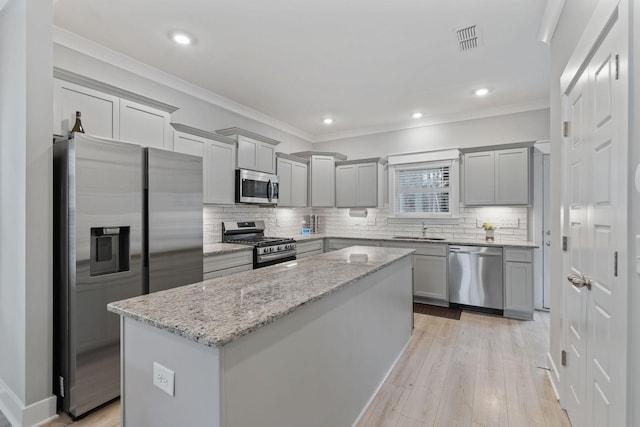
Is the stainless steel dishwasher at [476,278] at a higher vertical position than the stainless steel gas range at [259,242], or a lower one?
lower

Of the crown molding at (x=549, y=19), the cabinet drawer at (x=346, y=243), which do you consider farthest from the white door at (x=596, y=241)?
the cabinet drawer at (x=346, y=243)

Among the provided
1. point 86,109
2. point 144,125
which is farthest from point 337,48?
point 86,109

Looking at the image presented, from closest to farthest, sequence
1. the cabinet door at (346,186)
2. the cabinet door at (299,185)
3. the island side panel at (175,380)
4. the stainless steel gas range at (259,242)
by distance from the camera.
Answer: the island side panel at (175,380)
the stainless steel gas range at (259,242)
the cabinet door at (299,185)
the cabinet door at (346,186)

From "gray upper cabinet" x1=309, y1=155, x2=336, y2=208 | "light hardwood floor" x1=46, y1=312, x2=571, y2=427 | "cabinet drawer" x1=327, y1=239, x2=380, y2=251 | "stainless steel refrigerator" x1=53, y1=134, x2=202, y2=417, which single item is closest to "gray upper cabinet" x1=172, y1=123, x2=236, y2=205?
"stainless steel refrigerator" x1=53, y1=134, x2=202, y2=417

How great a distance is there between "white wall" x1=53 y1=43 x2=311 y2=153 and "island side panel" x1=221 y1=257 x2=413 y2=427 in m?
3.02

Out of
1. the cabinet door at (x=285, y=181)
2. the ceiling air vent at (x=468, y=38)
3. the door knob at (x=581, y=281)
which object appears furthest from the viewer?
the cabinet door at (x=285, y=181)

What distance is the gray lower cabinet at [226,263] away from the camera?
3.08 m

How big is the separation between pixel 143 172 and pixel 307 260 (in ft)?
4.79

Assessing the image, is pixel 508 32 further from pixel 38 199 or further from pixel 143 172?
pixel 38 199

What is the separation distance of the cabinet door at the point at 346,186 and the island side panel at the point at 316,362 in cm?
301

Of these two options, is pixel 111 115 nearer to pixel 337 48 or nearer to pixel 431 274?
pixel 337 48

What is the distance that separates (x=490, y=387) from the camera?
91.0 inches

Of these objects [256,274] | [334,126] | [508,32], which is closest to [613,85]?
[508,32]

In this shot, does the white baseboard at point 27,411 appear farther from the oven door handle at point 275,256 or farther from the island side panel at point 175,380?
the oven door handle at point 275,256
